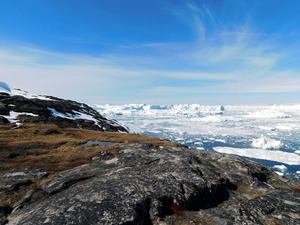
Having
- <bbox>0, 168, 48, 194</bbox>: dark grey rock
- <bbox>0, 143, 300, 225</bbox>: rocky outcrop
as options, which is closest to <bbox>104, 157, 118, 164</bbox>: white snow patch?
<bbox>0, 143, 300, 225</bbox>: rocky outcrop

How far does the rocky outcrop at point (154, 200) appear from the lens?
384 inches

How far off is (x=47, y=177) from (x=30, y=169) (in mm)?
4519

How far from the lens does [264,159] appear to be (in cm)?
16475

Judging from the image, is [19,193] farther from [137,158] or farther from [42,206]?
[137,158]

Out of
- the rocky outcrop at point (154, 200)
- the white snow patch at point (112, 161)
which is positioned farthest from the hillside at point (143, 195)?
the white snow patch at point (112, 161)

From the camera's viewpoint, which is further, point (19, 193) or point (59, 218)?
point (19, 193)

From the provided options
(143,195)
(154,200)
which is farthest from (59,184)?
(154,200)

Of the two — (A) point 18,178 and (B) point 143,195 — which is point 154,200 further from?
(A) point 18,178

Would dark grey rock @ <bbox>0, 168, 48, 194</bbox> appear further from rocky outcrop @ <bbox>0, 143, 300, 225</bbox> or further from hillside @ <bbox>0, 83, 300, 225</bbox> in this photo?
rocky outcrop @ <bbox>0, 143, 300, 225</bbox>

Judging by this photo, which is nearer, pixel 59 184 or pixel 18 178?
pixel 59 184

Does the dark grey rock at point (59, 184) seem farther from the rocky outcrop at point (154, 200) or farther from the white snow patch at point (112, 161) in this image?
the white snow patch at point (112, 161)

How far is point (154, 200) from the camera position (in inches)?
452

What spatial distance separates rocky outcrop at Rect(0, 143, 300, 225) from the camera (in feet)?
32.0

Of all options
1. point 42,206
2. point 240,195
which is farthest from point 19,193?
point 240,195
